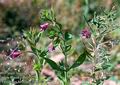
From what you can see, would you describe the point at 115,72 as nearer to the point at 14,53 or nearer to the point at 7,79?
the point at 7,79

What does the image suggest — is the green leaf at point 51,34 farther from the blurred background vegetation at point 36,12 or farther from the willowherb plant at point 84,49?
the blurred background vegetation at point 36,12

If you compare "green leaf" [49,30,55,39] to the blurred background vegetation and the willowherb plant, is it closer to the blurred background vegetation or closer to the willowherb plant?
the willowherb plant

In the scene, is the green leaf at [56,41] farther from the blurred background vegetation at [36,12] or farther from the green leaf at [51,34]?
the blurred background vegetation at [36,12]

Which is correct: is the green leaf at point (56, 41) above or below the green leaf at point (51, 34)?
below

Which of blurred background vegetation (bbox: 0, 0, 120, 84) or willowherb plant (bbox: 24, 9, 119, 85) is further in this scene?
blurred background vegetation (bbox: 0, 0, 120, 84)

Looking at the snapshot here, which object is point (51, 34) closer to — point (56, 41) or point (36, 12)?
point (56, 41)

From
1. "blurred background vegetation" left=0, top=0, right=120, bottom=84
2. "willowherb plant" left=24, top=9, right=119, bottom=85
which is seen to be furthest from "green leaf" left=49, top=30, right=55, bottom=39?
"blurred background vegetation" left=0, top=0, right=120, bottom=84

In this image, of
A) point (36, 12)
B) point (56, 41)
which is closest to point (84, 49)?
point (56, 41)

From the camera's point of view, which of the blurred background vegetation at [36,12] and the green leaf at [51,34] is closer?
the green leaf at [51,34]

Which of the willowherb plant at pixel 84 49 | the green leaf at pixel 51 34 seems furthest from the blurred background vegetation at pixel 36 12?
the green leaf at pixel 51 34

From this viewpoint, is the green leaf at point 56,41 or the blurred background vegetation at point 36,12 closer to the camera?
the green leaf at point 56,41

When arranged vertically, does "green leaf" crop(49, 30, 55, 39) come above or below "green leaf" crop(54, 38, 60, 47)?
above

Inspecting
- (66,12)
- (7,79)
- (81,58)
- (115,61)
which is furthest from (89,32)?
(66,12)

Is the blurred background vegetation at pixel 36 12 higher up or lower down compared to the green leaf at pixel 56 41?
higher up
